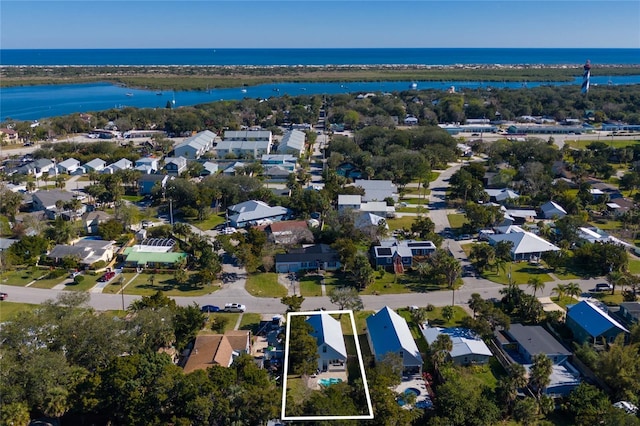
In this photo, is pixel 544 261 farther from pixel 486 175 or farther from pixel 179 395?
pixel 179 395

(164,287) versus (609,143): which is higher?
(609,143)

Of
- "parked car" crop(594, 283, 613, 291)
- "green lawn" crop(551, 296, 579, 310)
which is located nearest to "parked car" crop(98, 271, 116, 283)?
"green lawn" crop(551, 296, 579, 310)

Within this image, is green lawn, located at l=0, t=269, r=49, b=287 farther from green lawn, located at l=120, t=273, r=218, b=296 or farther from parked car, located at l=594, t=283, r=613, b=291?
parked car, located at l=594, t=283, r=613, b=291

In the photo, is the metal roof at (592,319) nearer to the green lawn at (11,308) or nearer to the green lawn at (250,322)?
the green lawn at (250,322)

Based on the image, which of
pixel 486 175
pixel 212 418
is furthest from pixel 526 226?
pixel 212 418

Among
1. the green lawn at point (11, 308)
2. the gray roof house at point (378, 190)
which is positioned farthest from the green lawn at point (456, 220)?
the green lawn at point (11, 308)

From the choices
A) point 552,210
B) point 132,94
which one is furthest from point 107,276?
point 132,94

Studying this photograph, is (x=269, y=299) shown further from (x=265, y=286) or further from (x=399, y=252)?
(x=399, y=252)
